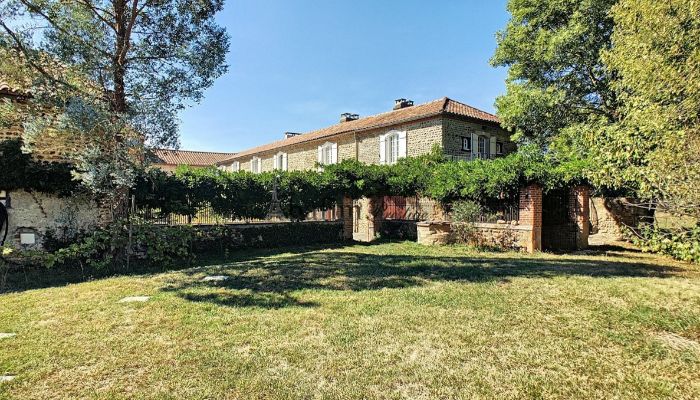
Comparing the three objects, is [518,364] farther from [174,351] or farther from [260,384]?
[174,351]

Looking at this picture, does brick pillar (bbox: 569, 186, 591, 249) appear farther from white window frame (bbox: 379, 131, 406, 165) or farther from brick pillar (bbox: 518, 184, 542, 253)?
white window frame (bbox: 379, 131, 406, 165)

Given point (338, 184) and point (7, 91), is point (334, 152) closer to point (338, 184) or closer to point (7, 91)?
point (338, 184)

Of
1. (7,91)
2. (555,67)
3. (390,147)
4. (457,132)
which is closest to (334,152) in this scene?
(390,147)

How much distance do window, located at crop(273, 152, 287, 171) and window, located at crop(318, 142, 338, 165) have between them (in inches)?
182

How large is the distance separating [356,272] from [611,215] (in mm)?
10859

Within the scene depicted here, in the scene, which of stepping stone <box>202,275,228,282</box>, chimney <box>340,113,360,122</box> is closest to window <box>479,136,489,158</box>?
chimney <box>340,113,360,122</box>

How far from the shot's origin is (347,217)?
49.5 feet

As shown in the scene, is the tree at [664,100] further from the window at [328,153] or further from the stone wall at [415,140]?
the window at [328,153]

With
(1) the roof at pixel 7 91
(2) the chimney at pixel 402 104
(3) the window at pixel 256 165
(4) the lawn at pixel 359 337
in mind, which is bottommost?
(4) the lawn at pixel 359 337

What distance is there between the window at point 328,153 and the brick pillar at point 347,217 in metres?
10.4

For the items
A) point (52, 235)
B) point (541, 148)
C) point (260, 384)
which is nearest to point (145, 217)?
point (52, 235)

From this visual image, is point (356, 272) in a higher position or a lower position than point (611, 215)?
lower

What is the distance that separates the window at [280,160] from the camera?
30377mm

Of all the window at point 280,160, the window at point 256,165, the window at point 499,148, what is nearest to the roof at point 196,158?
the window at point 256,165
